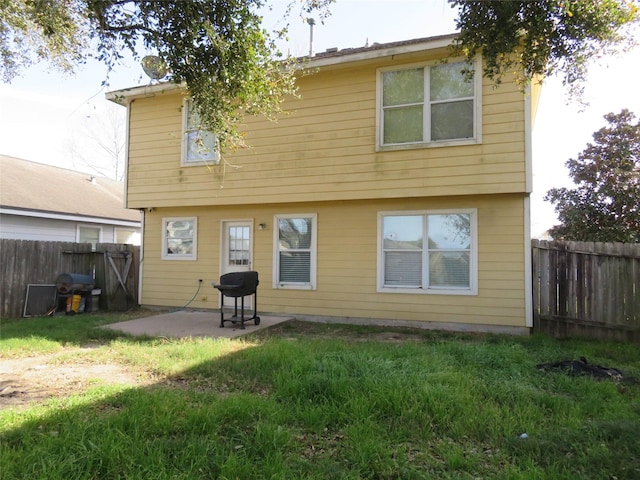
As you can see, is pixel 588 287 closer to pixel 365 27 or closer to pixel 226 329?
pixel 365 27

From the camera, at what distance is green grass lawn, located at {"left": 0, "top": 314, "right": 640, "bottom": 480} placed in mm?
2756

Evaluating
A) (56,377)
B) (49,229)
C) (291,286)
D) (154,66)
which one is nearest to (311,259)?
(291,286)

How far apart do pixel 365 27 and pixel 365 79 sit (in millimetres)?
1623

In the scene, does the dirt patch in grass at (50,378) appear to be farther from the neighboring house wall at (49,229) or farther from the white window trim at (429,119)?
the neighboring house wall at (49,229)

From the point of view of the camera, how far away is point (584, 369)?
15.7ft

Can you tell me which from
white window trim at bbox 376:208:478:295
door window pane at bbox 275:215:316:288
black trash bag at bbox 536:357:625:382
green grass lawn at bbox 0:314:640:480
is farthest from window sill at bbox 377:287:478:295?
black trash bag at bbox 536:357:625:382

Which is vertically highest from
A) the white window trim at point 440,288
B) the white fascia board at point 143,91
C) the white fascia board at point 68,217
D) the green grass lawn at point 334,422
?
the white fascia board at point 143,91

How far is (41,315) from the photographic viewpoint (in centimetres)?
995

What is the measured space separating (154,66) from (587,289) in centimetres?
787

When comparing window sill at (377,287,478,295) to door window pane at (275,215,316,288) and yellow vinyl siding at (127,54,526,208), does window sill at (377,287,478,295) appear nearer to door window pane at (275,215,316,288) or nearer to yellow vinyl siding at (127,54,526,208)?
door window pane at (275,215,316,288)

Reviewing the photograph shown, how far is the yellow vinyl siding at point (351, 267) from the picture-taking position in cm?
778

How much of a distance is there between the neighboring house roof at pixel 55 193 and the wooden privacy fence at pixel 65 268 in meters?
4.47

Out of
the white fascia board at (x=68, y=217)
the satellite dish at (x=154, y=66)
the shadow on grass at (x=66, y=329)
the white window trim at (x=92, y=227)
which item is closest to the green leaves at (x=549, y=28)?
the satellite dish at (x=154, y=66)

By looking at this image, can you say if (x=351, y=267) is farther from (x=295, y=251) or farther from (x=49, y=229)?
(x=49, y=229)
